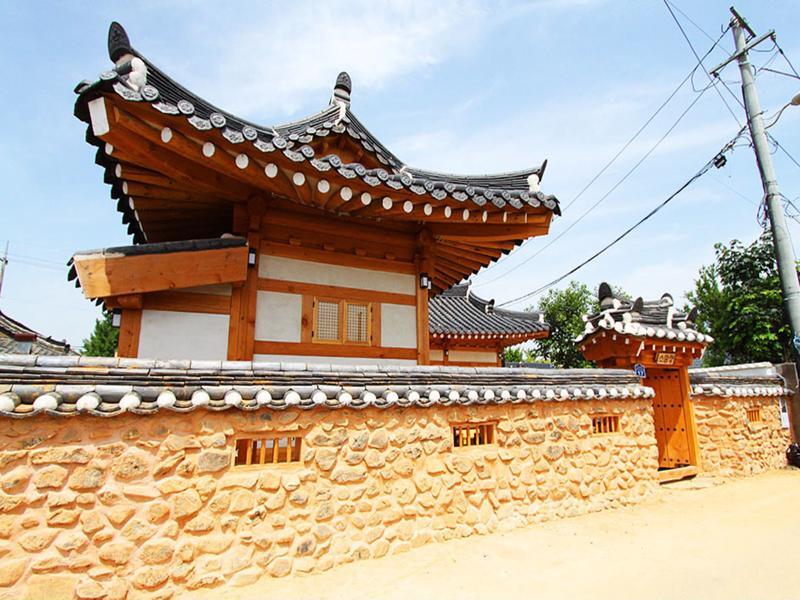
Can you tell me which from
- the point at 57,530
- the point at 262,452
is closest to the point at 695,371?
the point at 262,452

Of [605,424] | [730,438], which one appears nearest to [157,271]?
[605,424]

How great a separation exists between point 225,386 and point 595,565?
410 cm

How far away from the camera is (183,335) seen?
551 centimetres

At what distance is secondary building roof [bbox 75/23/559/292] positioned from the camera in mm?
4113

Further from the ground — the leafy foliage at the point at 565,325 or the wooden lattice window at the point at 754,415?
the leafy foliage at the point at 565,325

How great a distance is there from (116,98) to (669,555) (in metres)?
7.11

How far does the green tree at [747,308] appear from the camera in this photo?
14758mm

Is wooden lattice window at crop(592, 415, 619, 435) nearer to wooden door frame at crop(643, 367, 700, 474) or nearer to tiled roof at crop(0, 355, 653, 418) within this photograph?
tiled roof at crop(0, 355, 653, 418)

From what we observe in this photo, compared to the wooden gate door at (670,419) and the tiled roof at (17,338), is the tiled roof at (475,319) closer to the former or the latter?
the wooden gate door at (670,419)

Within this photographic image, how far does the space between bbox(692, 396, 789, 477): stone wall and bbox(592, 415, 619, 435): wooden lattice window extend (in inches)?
129

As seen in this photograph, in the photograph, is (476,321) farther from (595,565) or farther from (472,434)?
(595,565)

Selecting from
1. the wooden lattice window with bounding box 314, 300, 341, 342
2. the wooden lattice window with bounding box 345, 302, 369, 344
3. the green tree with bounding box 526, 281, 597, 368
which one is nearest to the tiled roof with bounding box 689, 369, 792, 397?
the wooden lattice window with bounding box 345, 302, 369, 344

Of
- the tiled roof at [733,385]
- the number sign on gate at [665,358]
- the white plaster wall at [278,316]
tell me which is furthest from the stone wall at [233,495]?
the tiled roof at [733,385]

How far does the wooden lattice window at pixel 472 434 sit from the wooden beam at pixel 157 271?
3.17 meters
